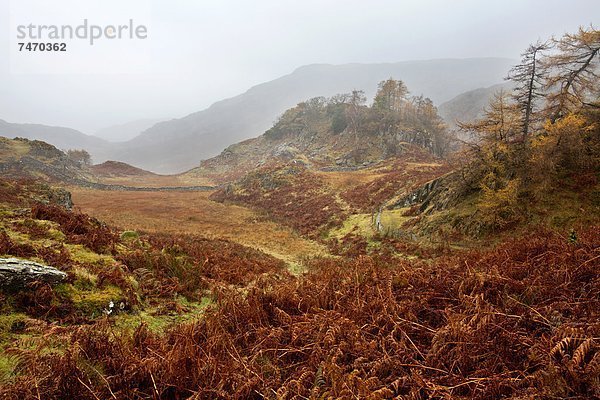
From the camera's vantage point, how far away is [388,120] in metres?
72.1

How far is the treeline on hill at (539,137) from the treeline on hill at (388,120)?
2033 inches

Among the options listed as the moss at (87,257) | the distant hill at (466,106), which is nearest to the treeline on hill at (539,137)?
the moss at (87,257)

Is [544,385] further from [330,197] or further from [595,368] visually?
[330,197]

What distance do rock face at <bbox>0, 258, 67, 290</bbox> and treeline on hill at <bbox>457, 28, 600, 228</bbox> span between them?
16.4 meters

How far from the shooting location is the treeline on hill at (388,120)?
69.8 metres

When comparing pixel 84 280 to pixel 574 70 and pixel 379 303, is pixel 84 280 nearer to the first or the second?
pixel 379 303

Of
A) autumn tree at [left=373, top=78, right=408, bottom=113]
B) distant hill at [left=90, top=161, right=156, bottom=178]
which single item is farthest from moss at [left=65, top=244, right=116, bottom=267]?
distant hill at [left=90, top=161, right=156, bottom=178]

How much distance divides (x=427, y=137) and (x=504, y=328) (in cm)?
7330

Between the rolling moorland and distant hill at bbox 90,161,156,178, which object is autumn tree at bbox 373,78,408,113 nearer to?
the rolling moorland

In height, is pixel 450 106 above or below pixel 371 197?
above

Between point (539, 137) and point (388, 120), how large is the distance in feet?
199

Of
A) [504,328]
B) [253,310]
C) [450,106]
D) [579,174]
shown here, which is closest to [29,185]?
[253,310]

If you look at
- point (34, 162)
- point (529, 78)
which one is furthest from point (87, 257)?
point (34, 162)

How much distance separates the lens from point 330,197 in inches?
1380
